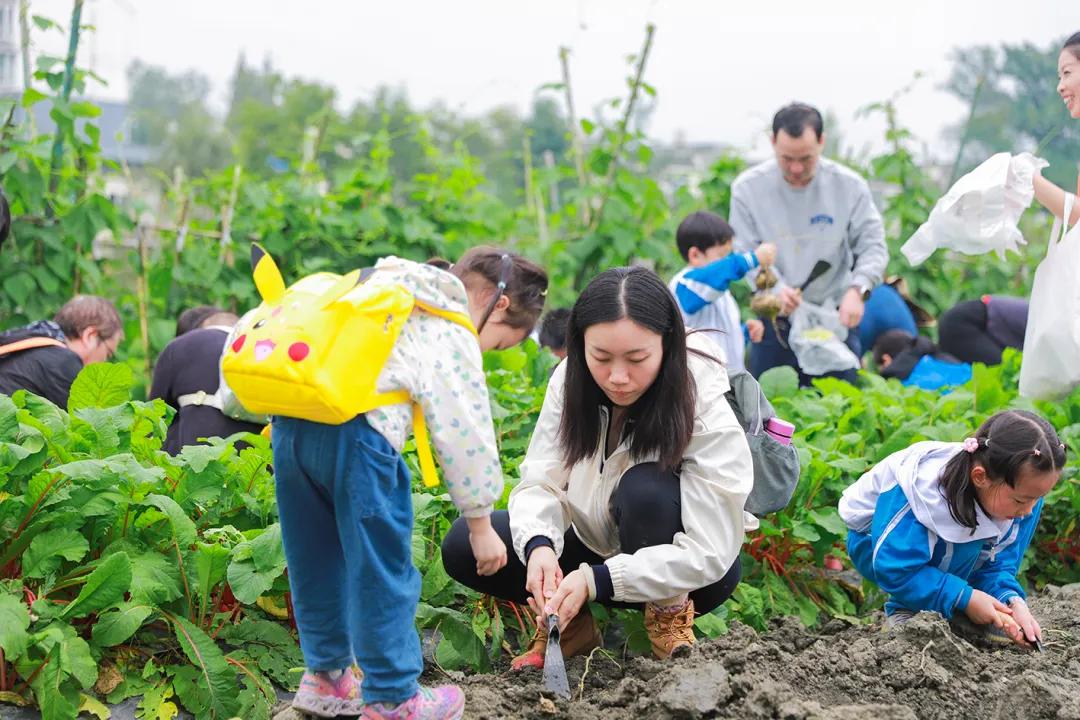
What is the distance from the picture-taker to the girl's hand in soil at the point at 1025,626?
3111 mm

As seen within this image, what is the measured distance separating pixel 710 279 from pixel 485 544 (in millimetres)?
2851

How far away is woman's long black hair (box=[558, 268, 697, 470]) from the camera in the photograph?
2.79 metres

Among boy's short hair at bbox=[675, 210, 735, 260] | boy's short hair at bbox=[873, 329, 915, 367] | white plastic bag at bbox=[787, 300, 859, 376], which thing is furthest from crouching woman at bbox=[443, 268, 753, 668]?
boy's short hair at bbox=[873, 329, 915, 367]

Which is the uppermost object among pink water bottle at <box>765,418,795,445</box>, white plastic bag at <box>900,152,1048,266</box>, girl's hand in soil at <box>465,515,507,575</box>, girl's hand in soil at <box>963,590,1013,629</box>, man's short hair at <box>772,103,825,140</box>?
man's short hair at <box>772,103,825,140</box>

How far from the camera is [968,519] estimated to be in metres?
3.10

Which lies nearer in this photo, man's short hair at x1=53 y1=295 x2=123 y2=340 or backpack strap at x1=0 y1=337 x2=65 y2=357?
backpack strap at x1=0 y1=337 x2=65 y2=357

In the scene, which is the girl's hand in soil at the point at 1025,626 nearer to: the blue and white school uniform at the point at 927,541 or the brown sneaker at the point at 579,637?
the blue and white school uniform at the point at 927,541

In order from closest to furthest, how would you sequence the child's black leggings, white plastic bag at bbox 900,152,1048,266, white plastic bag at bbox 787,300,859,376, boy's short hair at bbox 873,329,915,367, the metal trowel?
the metal trowel, the child's black leggings, white plastic bag at bbox 900,152,1048,266, white plastic bag at bbox 787,300,859,376, boy's short hair at bbox 873,329,915,367

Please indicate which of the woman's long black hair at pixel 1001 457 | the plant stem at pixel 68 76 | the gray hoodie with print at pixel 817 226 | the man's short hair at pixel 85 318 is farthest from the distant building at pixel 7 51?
the woman's long black hair at pixel 1001 457

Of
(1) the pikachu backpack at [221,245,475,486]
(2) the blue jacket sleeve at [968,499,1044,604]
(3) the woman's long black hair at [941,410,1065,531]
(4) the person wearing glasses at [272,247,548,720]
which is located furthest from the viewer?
(2) the blue jacket sleeve at [968,499,1044,604]

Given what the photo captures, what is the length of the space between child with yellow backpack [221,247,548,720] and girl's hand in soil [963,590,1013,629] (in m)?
1.47

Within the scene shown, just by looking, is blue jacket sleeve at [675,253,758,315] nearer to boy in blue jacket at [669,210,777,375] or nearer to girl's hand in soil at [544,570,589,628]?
boy in blue jacket at [669,210,777,375]

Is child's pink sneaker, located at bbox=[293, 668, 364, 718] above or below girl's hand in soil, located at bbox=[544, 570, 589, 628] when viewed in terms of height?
below

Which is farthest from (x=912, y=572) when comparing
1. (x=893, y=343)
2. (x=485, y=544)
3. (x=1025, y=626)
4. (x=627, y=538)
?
(x=893, y=343)
